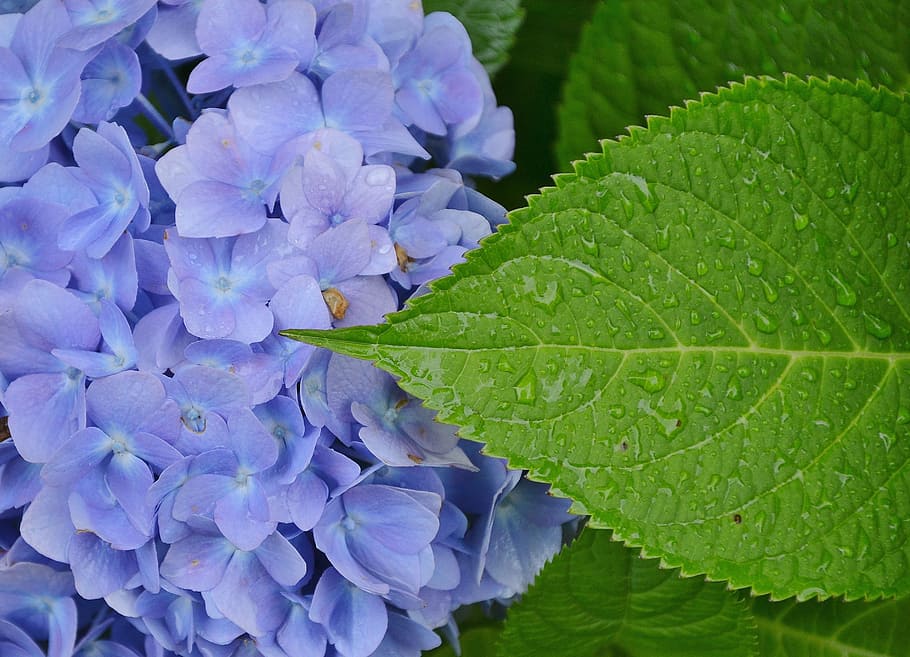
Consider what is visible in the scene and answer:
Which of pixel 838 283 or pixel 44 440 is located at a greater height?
pixel 838 283

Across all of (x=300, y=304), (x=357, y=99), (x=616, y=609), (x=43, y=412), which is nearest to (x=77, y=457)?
(x=43, y=412)

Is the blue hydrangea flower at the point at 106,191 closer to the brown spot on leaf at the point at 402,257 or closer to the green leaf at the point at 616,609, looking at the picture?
the brown spot on leaf at the point at 402,257

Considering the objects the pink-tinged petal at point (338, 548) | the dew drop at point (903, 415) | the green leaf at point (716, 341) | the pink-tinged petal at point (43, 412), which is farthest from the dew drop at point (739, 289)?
the pink-tinged petal at point (43, 412)

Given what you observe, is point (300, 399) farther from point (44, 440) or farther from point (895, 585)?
point (895, 585)

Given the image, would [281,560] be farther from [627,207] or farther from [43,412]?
[627,207]

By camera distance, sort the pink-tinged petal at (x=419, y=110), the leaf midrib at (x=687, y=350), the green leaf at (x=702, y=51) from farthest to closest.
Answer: the green leaf at (x=702, y=51), the pink-tinged petal at (x=419, y=110), the leaf midrib at (x=687, y=350)

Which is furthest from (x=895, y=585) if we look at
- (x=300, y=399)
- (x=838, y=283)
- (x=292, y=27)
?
(x=292, y=27)

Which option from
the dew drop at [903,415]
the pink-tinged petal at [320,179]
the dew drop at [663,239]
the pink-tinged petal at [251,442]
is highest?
the dew drop at [663,239]

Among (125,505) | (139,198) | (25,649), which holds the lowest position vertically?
(25,649)
